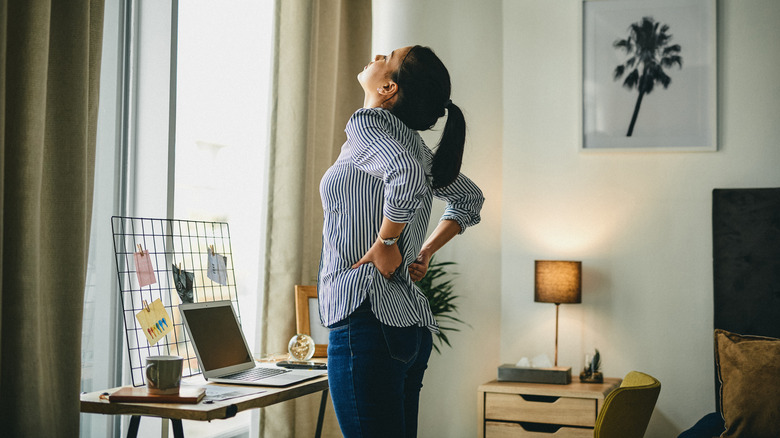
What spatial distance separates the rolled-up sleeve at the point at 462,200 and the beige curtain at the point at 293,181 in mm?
1374

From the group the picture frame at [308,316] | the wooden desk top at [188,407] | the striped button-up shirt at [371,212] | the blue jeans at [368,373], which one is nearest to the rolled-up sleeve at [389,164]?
the striped button-up shirt at [371,212]

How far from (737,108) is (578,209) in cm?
93

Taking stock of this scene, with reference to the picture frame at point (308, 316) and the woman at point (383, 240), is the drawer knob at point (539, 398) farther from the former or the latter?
the woman at point (383, 240)

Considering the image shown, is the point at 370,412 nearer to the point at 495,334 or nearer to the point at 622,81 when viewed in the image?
the point at 495,334

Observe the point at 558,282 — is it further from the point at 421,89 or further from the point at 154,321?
the point at 421,89

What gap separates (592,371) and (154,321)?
2346 millimetres

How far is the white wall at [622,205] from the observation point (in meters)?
3.59

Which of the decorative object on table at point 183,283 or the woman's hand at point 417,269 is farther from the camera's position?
the decorative object on table at point 183,283

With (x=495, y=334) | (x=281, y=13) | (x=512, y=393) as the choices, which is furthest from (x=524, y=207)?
(x=281, y=13)

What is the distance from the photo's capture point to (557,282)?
354 centimetres

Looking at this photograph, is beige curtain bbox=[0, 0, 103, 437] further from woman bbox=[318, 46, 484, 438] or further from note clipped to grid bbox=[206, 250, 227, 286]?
woman bbox=[318, 46, 484, 438]

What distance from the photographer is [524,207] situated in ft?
13.0

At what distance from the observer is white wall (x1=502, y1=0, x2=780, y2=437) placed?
3586mm

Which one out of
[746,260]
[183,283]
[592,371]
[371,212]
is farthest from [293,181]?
[746,260]
